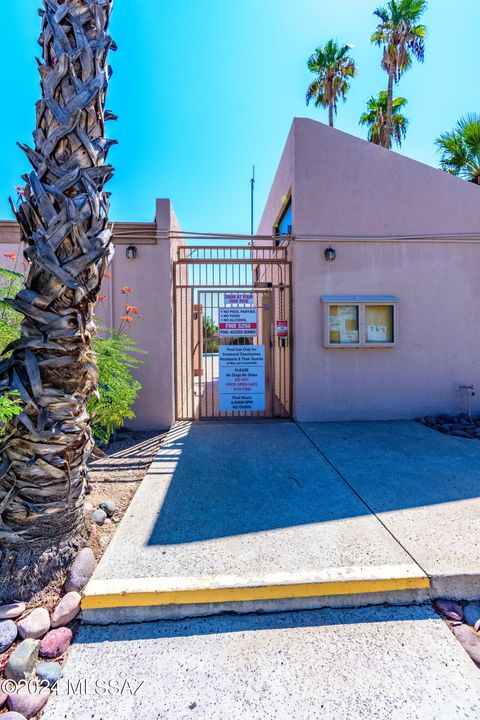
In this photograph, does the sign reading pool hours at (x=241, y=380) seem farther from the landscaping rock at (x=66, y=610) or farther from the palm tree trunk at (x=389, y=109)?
the palm tree trunk at (x=389, y=109)

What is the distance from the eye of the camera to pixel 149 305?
591cm

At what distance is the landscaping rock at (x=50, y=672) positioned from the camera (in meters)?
1.70

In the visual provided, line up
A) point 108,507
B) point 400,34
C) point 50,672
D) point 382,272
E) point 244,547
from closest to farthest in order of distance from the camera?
1. point 50,672
2. point 244,547
3. point 108,507
4. point 382,272
5. point 400,34

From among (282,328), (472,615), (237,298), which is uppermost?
(237,298)

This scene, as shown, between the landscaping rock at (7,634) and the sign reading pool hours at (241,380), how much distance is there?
14.0ft

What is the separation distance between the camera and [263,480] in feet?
12.3

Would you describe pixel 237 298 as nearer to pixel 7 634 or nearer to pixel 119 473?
pixel 119 473

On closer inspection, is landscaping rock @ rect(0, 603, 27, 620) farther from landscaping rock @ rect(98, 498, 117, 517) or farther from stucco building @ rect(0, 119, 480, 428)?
stucco building @ rect(0, 119, 480, 428)

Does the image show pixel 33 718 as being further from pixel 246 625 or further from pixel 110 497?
pixel 110 497

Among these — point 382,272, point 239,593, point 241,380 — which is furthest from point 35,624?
point 382,272

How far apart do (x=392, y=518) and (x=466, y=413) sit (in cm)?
442

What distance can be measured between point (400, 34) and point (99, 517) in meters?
17.5

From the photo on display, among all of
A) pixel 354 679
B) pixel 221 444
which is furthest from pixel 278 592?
pixel 221 444

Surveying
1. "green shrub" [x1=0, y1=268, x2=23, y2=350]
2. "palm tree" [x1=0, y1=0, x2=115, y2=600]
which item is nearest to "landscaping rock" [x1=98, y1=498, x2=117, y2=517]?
"palm tree" [x1=0, y1=0, x2=115, y2=600]
